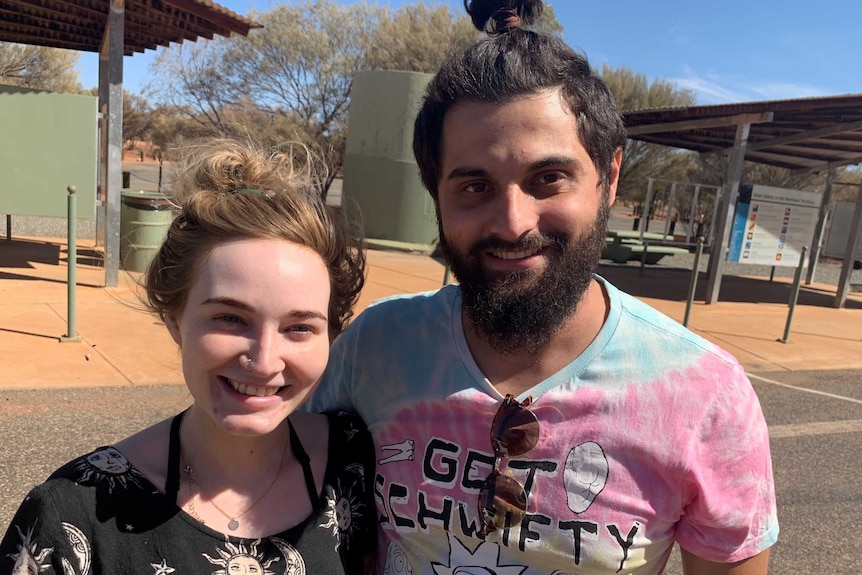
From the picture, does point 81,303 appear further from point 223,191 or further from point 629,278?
point 629,278

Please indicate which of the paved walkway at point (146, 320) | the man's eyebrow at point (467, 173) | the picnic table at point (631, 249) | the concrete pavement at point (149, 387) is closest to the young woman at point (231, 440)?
the man's eyebrow at point (467, 173)

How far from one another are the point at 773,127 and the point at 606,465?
13.1 m

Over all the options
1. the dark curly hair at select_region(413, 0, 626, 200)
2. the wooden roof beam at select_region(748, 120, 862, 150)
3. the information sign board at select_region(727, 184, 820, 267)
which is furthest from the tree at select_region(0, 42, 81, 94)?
the dark curly hair at select_region(413, 0, 626, 200)

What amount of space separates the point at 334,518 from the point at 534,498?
1.43 feet

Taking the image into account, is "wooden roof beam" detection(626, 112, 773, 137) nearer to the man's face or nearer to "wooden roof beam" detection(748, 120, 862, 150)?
"wooden roof beam" detection(748, 120, 862, 150)

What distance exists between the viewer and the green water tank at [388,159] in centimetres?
1505

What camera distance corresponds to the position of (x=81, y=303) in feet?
23.2

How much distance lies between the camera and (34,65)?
82.3ft

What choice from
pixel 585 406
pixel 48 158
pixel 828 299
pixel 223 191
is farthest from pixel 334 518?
pixel 828 299

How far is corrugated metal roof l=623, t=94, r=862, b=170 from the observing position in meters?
10.5

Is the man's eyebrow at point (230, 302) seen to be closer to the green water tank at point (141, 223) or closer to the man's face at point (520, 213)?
the man's face at point (520, 213)

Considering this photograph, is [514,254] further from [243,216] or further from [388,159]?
[388,159]

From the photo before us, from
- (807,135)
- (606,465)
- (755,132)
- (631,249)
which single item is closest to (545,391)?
(606,465)

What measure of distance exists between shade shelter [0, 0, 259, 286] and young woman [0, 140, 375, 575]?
7.05 m
